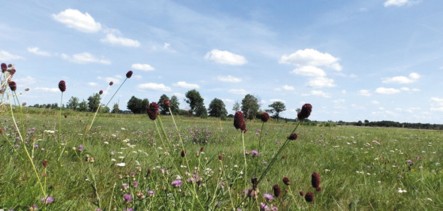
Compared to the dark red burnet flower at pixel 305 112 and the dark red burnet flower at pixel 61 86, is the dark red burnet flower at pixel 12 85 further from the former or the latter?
the dark red burnet flower at pixel 305 112

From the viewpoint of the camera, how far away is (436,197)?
414 centimetres

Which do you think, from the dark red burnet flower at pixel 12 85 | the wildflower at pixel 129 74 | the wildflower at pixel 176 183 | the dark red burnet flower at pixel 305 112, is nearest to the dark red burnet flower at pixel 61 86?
the dark red burnet flower at pixel 12 85

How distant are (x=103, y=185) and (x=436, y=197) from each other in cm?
369

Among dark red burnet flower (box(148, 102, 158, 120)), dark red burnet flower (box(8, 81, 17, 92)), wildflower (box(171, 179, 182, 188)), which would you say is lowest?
wildflower (box(171, 179, 182, 188))

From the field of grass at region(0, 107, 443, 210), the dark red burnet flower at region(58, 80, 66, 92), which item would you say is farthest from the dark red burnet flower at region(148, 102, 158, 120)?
the dark red burnet flower at region(58, 80, 66, 92)

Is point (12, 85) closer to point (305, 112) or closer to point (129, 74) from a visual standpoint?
point (129, 74)

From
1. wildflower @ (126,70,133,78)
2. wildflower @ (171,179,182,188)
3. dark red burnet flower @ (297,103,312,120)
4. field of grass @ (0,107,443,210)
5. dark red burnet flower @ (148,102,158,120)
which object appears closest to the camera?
dark red burnet flower @ (297,103,312,120)

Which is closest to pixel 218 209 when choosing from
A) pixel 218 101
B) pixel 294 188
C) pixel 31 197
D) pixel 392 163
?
pixel 31 197

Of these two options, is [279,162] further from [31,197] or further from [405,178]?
[31,197]

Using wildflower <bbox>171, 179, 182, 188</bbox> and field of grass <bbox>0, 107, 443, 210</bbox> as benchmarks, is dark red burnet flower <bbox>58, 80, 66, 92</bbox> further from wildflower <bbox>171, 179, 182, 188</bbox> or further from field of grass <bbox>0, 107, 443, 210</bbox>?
wildflower <bbox>171, 179, 182, 188</bbox>

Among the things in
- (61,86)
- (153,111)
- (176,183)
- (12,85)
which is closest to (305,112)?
(153,111)

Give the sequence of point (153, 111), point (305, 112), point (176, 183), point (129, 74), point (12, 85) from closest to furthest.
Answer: point (305, 112) < point (153, 111) < point (176, 183) < point (12, 85) < point (129, 74)

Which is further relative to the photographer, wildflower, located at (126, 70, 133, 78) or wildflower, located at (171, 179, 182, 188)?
wildflower, located at (126, 70, 133, 78)

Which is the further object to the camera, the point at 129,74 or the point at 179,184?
the point at 129,74
